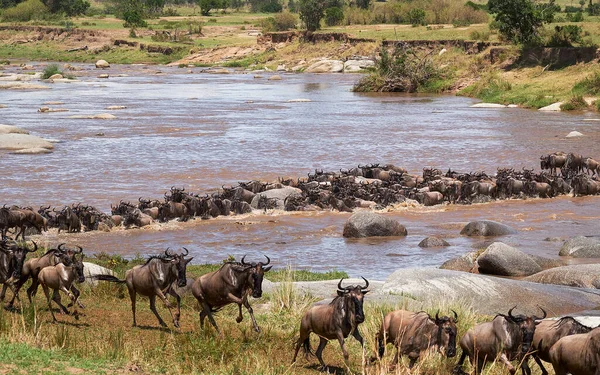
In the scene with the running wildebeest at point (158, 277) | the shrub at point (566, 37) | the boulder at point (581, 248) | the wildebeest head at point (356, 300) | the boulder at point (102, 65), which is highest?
the wildebeest head at point (356, 300)

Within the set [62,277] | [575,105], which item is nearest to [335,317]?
[62,277]

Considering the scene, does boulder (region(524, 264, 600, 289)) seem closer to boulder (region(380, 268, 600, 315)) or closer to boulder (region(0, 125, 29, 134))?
boulder (region(380, 268, 600, 315))

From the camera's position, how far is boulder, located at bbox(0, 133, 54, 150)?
→ 37.1m

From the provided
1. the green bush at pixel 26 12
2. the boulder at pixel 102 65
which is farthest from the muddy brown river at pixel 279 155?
the green bush at pixel 26 12

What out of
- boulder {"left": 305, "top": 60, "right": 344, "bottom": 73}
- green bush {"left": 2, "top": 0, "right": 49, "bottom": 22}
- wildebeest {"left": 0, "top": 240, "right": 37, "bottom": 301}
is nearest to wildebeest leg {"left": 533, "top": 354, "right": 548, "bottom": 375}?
wildebeest {"left": 0, "top": 240, "right": 37, "bottom": 301}

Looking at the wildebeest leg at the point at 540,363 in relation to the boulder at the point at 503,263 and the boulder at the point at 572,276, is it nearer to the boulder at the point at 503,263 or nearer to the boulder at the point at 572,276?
the boulder at the point at 572,276

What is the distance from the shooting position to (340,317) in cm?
994

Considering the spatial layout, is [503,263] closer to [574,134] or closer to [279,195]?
[279,195]

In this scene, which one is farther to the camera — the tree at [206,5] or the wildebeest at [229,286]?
the tree at [206,5]

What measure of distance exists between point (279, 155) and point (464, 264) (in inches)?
761

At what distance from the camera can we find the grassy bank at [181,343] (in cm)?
995

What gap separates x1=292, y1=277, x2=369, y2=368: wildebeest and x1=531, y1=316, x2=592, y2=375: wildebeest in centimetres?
205

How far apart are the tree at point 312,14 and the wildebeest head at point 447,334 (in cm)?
9321

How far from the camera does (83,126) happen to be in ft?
151
